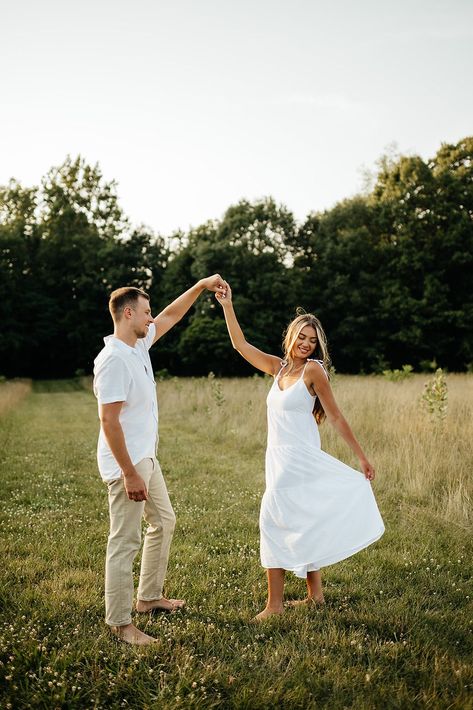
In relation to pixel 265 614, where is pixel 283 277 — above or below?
above

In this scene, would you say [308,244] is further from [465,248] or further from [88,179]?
[88,179]

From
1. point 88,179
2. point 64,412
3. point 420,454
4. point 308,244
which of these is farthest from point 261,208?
point 420,454

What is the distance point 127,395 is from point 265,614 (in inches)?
78.5

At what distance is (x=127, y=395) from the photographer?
151 inches

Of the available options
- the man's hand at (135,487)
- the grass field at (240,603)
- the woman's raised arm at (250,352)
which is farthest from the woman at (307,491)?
the man's hand at (135,487)

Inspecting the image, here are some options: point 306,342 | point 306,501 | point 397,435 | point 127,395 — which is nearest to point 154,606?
point 306,501

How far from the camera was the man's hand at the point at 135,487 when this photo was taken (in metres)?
3.70

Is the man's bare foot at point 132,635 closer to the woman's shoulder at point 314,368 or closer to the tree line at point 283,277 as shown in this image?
the woman's shoulder at point 314,368

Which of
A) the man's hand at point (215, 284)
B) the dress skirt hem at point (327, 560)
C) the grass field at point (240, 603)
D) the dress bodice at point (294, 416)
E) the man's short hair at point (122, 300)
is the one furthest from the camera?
the man's hand at point (215, 284)

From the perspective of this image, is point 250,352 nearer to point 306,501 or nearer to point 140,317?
point 140,317

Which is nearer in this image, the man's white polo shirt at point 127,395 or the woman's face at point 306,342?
the man's white polo shirt at point 127,395

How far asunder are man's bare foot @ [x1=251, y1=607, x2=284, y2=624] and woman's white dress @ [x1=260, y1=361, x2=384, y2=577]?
328 millimetres

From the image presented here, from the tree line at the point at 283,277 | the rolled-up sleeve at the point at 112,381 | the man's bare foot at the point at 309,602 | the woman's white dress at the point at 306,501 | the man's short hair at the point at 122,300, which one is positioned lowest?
the man's bare foot at the point at 309,602

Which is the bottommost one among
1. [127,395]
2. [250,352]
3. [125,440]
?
[125,440]
